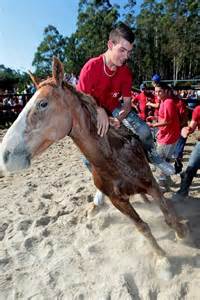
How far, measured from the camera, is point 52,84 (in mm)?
2875

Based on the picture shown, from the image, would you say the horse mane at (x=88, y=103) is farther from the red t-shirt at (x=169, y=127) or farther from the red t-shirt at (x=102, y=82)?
the red t-shirt at (x=169, y=127)

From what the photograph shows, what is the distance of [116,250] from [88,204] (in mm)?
1305

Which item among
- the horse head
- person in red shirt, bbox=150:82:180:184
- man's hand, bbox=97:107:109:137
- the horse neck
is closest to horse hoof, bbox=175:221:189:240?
the horse neck

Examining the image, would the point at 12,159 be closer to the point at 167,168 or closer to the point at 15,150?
the point at 15,150

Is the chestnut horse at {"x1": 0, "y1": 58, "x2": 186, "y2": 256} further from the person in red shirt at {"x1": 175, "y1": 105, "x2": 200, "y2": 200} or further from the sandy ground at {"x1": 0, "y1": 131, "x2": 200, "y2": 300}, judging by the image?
the person in red shirt at {"x1": 175, "y1": 105, "x2": 200, "y2": 200}

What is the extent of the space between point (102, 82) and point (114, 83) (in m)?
0.15

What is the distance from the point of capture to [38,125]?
8.97ft

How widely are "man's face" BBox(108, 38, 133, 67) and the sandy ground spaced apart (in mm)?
1974

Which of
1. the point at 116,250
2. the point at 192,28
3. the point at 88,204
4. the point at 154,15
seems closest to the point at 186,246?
the point at 116,250

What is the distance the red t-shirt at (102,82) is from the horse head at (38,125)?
0.74 meters

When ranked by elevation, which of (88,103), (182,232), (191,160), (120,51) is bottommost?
(182,232)

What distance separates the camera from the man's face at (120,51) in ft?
11.0

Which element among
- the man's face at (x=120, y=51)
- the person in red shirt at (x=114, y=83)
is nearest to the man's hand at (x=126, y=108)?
the person in red shirt at (x=114, y=83)

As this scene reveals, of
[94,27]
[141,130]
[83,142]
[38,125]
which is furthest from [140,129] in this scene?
[94,27]
